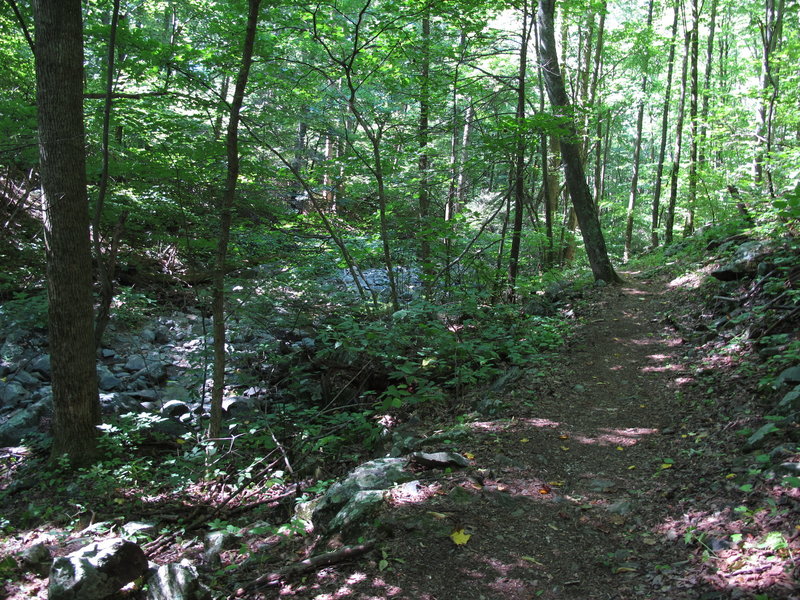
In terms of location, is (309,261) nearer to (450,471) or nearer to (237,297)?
(237,297)

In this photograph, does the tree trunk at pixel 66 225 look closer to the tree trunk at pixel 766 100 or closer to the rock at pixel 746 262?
the rock at pixel 746 262

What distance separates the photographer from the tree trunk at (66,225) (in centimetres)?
534

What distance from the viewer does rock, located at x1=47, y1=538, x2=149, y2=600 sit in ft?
10.1

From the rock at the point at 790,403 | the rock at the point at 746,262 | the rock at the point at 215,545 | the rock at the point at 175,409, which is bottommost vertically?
the rock at the point at 215,545

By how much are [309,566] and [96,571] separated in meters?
1.42

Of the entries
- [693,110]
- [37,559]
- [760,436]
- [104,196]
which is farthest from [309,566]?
[693,110]

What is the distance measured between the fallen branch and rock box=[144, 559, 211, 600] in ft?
0.80

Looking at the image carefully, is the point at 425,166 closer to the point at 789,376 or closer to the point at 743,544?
the point at 789,376

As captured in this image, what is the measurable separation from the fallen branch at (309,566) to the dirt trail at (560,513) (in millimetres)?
68

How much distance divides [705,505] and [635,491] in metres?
0.54

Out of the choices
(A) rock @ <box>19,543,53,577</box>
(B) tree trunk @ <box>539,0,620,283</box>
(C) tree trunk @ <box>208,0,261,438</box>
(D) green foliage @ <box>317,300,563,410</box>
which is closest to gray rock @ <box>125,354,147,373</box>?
(D) green foliage @ <box>317,300,563,410</box>

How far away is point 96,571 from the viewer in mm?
3160

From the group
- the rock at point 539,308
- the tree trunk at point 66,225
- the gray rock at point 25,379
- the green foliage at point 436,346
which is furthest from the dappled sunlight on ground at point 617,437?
the gray rock at point 25,379

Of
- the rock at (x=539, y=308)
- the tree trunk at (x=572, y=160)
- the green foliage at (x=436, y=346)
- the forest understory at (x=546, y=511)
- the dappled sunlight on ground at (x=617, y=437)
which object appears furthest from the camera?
the tree trunk at (x=572, y=160)
